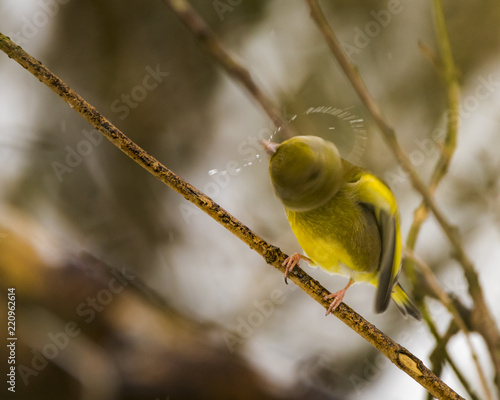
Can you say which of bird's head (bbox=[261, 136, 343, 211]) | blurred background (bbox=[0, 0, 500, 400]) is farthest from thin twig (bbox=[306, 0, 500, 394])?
bird's head (bbox=[261, 136, 343, 211])

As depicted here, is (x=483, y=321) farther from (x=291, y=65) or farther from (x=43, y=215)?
(x=43, y=215)

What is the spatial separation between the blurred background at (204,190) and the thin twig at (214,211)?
32cm

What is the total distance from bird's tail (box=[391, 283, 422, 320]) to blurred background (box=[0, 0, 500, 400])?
0.13m

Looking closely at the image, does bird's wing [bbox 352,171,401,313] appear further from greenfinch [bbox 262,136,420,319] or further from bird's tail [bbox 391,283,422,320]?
bird's tail [bbox 391,283,422,320]

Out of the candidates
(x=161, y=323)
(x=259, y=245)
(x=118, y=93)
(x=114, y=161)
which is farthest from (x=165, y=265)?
(x=259, y=245)

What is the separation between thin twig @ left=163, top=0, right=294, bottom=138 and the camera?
2.92 ft

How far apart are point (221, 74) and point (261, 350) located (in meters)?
0.57

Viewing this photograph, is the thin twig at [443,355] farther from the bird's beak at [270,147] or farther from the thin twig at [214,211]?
the bird's beak at [270,147]

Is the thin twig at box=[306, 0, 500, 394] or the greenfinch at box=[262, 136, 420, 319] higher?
the thin twig at box=[306, 0, 500, 394]

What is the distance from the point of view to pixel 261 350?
0.96 metres

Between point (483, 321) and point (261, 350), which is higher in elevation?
point (483, 321)

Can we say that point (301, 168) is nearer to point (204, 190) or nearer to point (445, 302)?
point (204, 190)

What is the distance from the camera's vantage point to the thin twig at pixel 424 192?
2.77 feet

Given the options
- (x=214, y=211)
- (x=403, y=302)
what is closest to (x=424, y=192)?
(x=403, y=302)
